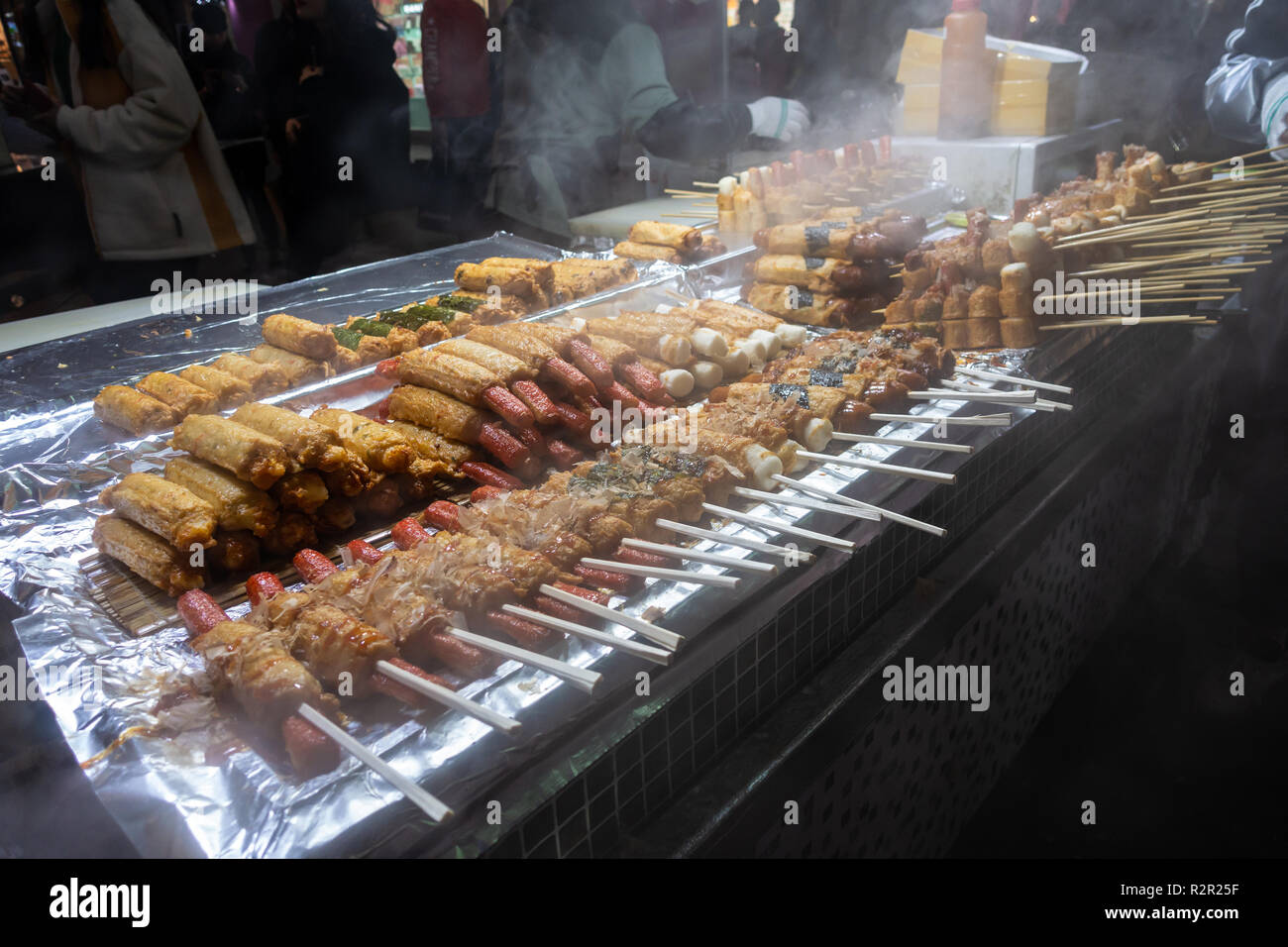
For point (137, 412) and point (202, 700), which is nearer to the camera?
point (202, 700)

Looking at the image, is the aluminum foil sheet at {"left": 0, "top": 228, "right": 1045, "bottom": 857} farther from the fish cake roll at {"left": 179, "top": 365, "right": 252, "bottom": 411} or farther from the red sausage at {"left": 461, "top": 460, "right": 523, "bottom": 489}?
the red sausage at {"left": 461, "top": 460, "right": 523, "bottom": 489}

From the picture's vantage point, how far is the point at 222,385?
11.6ft

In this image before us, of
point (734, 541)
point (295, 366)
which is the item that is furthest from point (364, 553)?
point (295, 366)

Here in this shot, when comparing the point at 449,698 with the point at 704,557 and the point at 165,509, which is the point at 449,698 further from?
the point at 165,509

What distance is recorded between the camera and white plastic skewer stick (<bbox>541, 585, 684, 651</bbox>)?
192cm

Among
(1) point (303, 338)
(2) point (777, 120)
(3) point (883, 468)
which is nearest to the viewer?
(3) point (883, 468)

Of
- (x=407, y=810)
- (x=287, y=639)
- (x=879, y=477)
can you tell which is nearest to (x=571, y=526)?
(x=287, y=639)

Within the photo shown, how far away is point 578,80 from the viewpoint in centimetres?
774

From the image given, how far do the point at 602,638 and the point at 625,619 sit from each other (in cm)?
8

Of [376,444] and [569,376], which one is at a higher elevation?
[569,376]

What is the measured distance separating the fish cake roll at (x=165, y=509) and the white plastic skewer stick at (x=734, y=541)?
1.38 metres

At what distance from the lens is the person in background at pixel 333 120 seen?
6574 millimetres

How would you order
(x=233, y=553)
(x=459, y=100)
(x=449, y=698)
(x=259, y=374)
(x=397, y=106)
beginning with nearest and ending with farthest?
(x=449, y=698), (x=233, y=553), (x=259, y=374), (x=397, y=106), (x=459, y=100)
